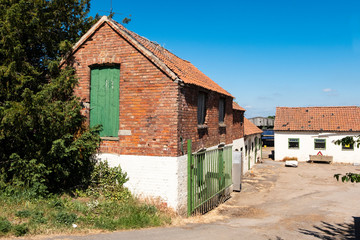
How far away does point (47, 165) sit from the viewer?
9070 millimetres

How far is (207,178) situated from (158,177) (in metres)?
2.60

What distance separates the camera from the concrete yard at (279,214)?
25.5 feet

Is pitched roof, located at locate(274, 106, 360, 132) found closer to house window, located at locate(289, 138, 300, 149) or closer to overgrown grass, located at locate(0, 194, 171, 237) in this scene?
house window, located at locate(289, 138, 300, 149)

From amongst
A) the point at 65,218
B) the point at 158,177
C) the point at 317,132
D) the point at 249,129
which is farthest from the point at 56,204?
the point at 317,132

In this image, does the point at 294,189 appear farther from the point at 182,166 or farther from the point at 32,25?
the point at 32,25

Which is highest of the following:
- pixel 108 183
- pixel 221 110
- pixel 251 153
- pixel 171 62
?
pixel 171 62

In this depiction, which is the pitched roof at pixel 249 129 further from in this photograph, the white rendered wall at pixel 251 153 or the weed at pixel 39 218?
the weed at pixel 39 218

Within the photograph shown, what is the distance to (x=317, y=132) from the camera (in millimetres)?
27453

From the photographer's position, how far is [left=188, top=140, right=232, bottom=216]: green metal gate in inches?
382

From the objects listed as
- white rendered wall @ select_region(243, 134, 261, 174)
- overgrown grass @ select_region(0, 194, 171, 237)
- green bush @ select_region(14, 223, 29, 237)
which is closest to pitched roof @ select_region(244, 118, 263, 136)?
white rendered wall @ select_region(243, 134, 261, 174)

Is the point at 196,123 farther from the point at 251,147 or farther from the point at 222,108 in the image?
the point at 251,147

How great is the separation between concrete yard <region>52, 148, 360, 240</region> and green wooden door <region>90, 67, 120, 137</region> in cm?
406

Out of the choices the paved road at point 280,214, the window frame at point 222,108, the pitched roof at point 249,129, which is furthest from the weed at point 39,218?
the pitched roof at point 249,129

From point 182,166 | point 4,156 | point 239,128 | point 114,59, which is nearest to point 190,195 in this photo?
point 182,166
